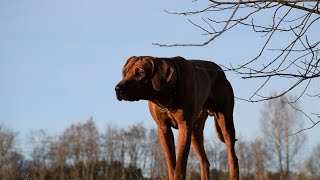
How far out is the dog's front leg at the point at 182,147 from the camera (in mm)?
6043

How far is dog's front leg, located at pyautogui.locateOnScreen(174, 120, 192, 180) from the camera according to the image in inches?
238

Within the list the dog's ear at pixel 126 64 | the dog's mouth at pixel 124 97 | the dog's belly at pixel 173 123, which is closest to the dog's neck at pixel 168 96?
the dog's belly at pixel 173 123

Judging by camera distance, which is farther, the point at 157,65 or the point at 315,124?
the point at 157,65

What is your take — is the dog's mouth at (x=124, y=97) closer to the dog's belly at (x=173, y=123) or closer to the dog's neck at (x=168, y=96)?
the dog's neck at (x=168, y=96)

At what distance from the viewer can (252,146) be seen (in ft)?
194

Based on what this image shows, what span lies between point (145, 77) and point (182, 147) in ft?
3.19

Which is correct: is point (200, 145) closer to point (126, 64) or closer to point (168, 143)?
point (168, 143)

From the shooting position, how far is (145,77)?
577 cm

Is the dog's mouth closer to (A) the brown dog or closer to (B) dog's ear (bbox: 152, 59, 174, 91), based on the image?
(A) the brown dog

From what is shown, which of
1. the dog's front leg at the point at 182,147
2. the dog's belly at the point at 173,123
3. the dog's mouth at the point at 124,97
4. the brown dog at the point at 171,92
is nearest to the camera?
the dog's mouth at the point at 124,97

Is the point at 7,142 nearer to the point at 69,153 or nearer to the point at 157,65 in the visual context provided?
the point at 69,153

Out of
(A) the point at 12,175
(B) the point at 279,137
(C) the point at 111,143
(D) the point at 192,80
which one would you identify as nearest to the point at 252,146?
(B) the point at 279,137

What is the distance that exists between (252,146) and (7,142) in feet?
96.4

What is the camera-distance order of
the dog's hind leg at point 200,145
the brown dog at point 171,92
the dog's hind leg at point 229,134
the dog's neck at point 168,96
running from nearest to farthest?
the brown dog at point 171,92 < the dog's neck at point 168,96 < the dog's hind leg at point 229,134 < the dog's hind leg at point 200,145
